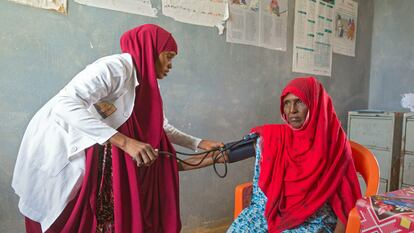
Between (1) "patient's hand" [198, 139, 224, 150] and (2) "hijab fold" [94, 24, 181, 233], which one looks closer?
(2) "hijab fold" [94, 24, 181, 233]

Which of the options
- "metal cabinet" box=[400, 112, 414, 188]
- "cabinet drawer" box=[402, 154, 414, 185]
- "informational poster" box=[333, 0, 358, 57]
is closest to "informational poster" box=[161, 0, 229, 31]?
"informational poster" box=[333, 0, 358, 57]

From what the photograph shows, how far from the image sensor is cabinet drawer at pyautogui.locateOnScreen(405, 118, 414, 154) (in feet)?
8.89

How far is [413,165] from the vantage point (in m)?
2.72

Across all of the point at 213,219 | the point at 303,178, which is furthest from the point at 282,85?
the point at 303,178

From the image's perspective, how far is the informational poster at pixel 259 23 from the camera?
2.34 m

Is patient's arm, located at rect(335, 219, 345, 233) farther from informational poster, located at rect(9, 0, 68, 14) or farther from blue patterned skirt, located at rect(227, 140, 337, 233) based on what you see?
informational poster, located at rect(9, 0, 68, 14)

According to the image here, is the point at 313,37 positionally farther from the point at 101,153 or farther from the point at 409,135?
the point at 101,153

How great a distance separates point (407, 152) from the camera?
9.03ft

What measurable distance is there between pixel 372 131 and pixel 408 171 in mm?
454

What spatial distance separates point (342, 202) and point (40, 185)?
1.18 m

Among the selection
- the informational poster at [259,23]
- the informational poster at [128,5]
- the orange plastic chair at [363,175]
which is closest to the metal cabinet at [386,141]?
the informational poster at [259,23]

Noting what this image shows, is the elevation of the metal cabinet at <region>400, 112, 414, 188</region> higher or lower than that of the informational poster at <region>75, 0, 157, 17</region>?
lower

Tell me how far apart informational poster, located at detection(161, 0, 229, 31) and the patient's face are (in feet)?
3.37

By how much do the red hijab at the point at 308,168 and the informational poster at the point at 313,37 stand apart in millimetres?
1474
